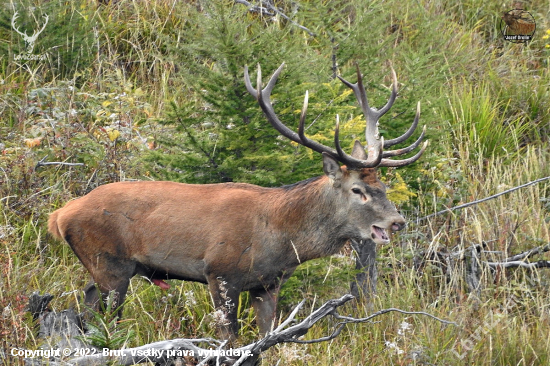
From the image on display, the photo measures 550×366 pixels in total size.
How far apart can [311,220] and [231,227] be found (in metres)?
Result: 0.60

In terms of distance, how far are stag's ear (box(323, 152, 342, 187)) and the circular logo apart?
619 cm

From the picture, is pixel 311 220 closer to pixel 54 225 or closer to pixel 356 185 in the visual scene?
pixel 356 185

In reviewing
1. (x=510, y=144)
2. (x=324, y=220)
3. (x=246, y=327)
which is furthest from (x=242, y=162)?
(x=510, y=144)

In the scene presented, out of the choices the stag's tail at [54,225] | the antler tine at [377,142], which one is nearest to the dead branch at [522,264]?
the antler tine at [377,142]

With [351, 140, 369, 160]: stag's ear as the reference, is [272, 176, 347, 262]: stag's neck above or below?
below

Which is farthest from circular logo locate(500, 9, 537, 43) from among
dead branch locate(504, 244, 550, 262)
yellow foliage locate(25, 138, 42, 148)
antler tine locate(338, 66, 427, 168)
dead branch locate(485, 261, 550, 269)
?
yellow foliage locate(25, 138, 42, 148)

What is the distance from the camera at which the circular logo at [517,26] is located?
10.7 meters

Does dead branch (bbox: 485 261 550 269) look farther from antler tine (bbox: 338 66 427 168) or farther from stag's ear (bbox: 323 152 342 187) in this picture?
stag's ear (bbox: 323 152 342 187)

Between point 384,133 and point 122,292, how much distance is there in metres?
2.86

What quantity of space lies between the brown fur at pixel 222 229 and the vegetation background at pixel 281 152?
0.31 m

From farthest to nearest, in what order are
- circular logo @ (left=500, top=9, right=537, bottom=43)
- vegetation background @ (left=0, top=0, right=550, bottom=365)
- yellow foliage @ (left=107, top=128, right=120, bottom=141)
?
circular logo @ (left=500, top=9, right=537, bottom=43)
yellow foliage @ (left=107, top=128, right=120, bottom=141)
vegetation background @ (left=0, top=0, right=550, bottom=365)

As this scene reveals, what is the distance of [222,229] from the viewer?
17.6 ft

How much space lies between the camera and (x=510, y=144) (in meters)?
8.76

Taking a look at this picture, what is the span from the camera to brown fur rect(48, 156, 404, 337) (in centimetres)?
532
